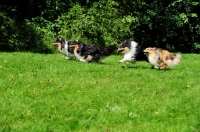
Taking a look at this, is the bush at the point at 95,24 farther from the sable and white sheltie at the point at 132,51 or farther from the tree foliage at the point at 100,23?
the sable and white sheltie at the point at 132,51

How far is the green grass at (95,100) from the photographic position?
267 inches

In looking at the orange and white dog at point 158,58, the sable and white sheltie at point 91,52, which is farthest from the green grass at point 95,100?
the sable and white sheltie at point 91,52

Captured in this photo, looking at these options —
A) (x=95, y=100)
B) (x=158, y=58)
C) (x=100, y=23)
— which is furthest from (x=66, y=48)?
(x=100, y=23)

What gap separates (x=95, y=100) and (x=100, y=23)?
12959 mm

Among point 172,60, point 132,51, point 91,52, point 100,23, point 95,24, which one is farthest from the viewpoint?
point 100,23

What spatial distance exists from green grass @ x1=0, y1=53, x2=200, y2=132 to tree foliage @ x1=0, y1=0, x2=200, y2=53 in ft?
27.0

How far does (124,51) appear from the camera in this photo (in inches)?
507

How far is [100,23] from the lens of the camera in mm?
20594

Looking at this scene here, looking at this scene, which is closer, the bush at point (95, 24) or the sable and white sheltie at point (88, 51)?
the sable and white sheltie at point (88, 51)

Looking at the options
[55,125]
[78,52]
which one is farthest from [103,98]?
[78,52]

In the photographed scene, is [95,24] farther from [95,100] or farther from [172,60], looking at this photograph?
[95,100]

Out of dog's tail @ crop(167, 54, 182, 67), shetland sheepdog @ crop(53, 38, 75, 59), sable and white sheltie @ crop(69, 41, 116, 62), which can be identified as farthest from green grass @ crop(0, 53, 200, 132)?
shetland sheepdog @ crop(53, 38, 75, 59)

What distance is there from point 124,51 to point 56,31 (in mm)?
9127

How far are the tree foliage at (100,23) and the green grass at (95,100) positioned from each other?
8217 mm
